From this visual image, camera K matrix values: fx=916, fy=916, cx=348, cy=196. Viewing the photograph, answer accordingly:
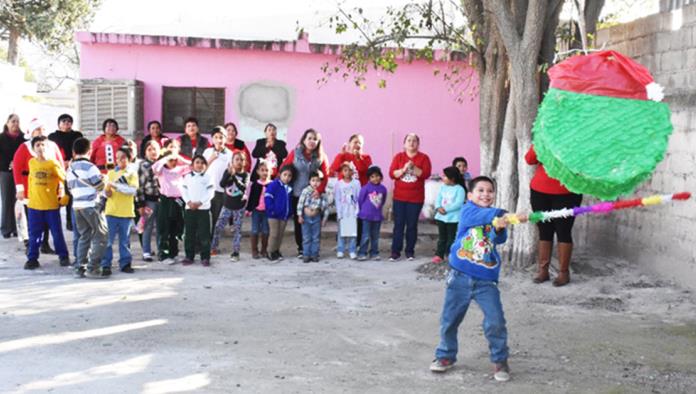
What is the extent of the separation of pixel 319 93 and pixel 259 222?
3.95m

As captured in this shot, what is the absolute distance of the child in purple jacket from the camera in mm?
10891

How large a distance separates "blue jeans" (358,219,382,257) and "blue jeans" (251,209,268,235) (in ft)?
3.82

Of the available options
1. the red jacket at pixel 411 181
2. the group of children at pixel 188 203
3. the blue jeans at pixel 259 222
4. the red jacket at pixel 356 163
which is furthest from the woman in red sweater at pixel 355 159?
the blue jeans at pixel 259 222

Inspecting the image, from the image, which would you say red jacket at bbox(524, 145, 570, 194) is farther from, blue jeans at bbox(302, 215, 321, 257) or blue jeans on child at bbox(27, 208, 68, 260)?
blue jeans on child at bbox(27, 208, 68, 260)

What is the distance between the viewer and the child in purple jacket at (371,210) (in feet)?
35.7

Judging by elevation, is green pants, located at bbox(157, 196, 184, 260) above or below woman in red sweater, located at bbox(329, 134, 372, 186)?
below

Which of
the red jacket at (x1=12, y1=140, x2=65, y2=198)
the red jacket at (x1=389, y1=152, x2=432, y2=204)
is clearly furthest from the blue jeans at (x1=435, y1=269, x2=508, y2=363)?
the red jacket at (x1=12, y1=140, x2=65, y2=198)

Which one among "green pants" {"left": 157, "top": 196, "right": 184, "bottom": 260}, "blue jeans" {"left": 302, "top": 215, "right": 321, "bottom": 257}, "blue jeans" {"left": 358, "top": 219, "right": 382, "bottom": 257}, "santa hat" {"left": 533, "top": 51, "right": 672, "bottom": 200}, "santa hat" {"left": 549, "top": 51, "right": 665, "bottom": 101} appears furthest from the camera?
"blue jeans" {"left": 358, "top": 219, "right": 382, "bottom": 257}

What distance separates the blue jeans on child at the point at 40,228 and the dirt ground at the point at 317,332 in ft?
0.66

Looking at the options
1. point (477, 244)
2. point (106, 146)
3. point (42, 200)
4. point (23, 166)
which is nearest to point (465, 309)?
point (477, 244)

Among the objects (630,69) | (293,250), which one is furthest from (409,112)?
(630,69)

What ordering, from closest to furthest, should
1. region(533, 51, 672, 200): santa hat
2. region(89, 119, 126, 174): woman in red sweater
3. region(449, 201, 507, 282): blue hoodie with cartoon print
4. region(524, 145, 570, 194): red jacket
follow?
region(533, 51, 672, 200): santa hat < region(449, 201, 507, 282): blue hoodie with cartoon print < region(524, 145, 570, 194): red jacket < region(89, 119, 126, 174): woman in red sweater

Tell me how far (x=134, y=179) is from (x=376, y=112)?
561 centimetres

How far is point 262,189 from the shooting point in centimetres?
1070
